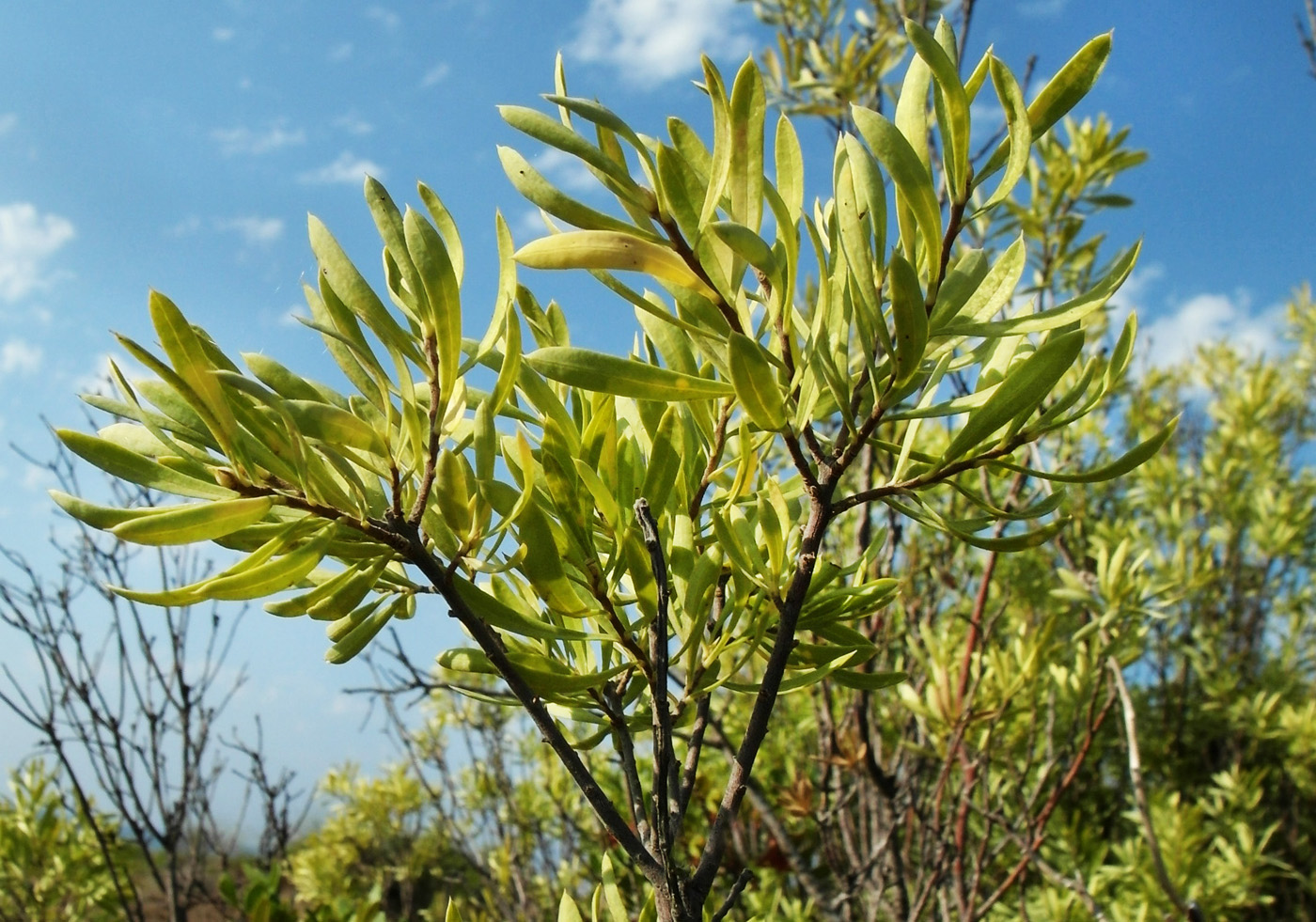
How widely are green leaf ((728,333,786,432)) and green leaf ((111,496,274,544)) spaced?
0.22 meters

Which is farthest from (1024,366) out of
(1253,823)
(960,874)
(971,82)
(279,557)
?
(1253,823)

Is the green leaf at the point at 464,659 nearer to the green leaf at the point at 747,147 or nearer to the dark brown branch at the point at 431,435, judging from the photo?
the dark brown branch at the point at 431,435

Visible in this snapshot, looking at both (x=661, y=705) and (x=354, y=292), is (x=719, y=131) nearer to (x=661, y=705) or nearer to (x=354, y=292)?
(x=354, y=292)

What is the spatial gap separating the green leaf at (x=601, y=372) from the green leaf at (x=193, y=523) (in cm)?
15

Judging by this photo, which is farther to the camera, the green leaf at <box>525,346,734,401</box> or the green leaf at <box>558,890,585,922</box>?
the green leaf at <box>558,890,585,922</box>

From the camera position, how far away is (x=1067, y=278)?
7.17ft

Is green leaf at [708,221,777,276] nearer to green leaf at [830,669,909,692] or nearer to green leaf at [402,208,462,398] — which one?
green leaf at [402,208,462,398]

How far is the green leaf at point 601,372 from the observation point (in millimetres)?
450

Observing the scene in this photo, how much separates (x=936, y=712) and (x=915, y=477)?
1.26m

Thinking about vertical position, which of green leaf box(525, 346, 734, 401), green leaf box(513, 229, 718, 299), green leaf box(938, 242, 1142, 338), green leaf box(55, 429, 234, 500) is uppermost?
green leaf box(938, 242, 1142, 338)

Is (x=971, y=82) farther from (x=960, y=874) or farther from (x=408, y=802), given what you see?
(x=408, y=802)

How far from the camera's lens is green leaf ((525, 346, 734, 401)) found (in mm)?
450

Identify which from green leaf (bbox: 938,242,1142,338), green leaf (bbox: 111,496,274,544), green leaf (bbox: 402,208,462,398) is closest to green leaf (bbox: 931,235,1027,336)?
green leaf (bbox: 938,242,1142,338)

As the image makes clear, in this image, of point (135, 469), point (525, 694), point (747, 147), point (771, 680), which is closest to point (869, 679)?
point (771, 680)
